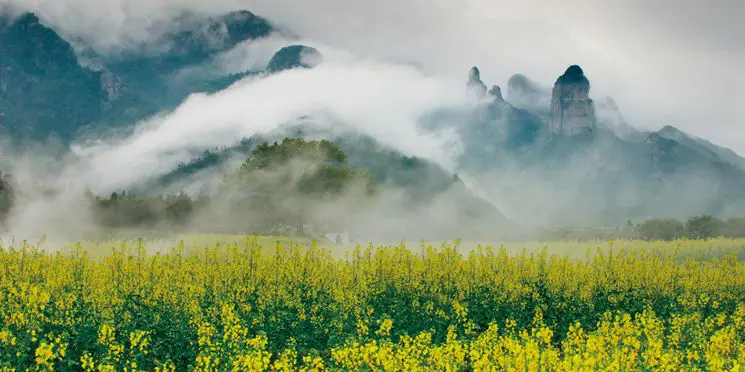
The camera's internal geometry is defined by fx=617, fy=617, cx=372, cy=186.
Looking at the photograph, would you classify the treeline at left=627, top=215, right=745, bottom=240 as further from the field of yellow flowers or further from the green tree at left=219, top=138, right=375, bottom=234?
the field of yellow flowers

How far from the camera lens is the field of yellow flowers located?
1217 centimetres

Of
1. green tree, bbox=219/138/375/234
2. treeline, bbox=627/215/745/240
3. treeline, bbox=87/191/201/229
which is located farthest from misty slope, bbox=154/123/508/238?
treeline, bbox=627/215/745/240

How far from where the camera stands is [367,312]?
18016mm

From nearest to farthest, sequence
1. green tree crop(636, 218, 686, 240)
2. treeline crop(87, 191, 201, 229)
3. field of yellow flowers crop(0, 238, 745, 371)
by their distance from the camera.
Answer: field of yellow flowers crop(0, 238, 745, 371) < green tree crop(636, 218, 686, 240) < treeline crop(87, 191, 201, 229)

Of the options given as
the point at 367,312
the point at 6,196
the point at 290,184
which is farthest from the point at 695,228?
the point at 6,196

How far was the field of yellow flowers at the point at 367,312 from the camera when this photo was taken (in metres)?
12.2

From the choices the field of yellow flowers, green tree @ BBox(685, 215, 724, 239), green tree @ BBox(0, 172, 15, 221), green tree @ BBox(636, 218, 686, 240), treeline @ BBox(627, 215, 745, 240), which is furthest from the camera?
green tree @ BBox(685, 215, 724, 239)

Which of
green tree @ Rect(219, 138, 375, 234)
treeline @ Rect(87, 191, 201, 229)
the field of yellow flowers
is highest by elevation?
green tree @ Rect(219, 138, 375, 234)

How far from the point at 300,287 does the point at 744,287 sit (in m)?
17.3

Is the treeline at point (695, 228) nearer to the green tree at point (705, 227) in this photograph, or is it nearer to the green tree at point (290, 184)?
the green tree at point (705, 227)

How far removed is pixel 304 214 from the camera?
5597 centimetres

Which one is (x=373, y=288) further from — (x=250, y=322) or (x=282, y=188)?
(x=282, y=188)

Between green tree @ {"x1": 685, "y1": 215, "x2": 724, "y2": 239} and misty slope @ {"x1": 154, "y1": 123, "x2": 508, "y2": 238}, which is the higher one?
misty slope @ {"x1": 154, "y1": 123, "x2": 508, "y2": 238}

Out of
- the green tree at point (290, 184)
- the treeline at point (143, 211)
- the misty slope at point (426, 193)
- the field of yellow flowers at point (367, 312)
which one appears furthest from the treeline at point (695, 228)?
the treeline at point (143, 211)
